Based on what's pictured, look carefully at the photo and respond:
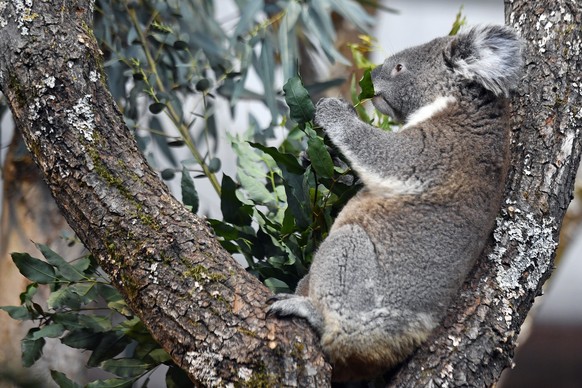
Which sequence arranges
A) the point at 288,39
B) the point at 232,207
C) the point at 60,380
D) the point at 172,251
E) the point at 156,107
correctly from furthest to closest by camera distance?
the point at 288,39 < the point at 156,107 < the point at 232,207 < the point at 60,380 < the point at 172,251

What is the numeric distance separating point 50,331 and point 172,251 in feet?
2.12

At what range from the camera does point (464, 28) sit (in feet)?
9.93

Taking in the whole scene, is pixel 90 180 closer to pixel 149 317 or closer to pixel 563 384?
pixel 149 317

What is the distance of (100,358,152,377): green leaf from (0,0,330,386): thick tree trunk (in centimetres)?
46

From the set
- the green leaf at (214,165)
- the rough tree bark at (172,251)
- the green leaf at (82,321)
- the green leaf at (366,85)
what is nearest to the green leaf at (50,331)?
the green leaf at (82,321)

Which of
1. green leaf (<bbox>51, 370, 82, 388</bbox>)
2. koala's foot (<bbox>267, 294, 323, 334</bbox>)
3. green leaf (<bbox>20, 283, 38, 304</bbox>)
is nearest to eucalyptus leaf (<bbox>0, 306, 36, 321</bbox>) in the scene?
green leaf (<bbox>20, 283, 38, 304</bbox>)

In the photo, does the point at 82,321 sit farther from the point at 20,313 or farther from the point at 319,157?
the point at 319,157

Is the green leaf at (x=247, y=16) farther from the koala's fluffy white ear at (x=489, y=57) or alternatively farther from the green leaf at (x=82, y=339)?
the green leaf at (x=82, y=339)

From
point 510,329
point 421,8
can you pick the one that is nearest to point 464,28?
point 510,329

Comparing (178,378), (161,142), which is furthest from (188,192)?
(161,142)

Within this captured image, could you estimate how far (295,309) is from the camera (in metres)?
2.20

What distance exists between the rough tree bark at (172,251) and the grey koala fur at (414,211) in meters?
0.11

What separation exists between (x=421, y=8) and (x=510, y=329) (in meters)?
5.34

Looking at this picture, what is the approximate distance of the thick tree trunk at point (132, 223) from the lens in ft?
6.75
